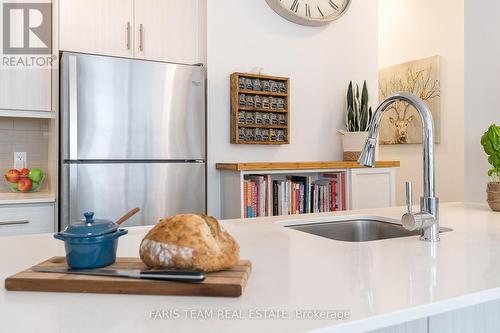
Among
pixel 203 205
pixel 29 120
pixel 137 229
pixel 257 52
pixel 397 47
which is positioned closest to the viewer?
pixel 137 229

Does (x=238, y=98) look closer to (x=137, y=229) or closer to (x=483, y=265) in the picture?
(x=137, y=229)

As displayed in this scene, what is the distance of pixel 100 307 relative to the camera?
634mm

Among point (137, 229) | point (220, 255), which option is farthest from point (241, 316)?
point (137, 229)

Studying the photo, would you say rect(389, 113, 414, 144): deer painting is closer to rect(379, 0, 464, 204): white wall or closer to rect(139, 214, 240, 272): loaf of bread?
rect(379, 0, 464, 204): white wall

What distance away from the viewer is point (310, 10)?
3123 millimetres

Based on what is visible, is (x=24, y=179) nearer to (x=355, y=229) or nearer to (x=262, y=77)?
(x=262, y=77)

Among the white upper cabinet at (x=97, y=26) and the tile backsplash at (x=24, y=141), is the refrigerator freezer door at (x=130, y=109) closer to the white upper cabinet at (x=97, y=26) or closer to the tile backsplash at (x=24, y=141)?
the white upper cabinet at (x=97, y=26)

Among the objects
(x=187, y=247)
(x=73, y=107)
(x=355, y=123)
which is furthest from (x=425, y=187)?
(x=355, y=123)

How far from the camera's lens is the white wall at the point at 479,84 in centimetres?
202

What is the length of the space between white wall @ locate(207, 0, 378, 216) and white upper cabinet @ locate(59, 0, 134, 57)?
1.74 ft

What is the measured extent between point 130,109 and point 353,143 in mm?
1621

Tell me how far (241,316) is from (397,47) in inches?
175

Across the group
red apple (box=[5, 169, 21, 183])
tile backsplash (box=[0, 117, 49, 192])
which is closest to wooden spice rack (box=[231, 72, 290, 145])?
tile backsplash (box=[0, 117, 49, 192])

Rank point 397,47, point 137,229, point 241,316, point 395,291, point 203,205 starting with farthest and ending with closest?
point 397,47
point 203,205
point 137,229
point 395,291
point 241,316
